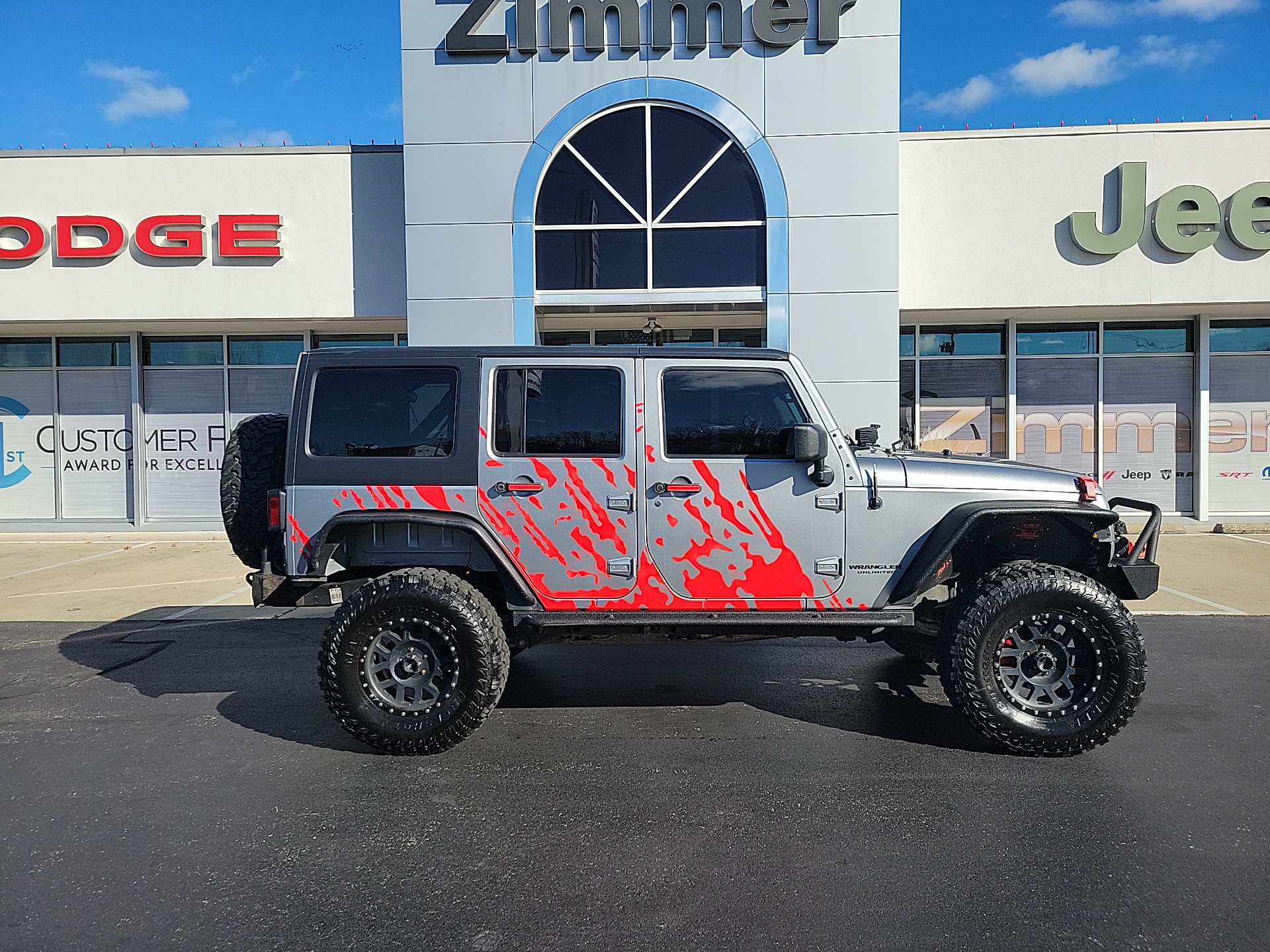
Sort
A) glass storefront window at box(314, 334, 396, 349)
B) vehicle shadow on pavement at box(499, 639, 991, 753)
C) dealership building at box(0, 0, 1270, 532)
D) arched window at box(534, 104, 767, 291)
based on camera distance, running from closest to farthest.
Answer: vehicle shadow on pavement at box(499, 639, 991, 753), dealership building at box(0, 0, 1270, 532), arched window at box(534, 104, 767, 291), glass storefront window at box(314, 334, 396, 349)

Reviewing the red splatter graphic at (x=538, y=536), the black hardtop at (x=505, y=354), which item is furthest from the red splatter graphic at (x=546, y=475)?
the black hardtop at (x=505, y=354)

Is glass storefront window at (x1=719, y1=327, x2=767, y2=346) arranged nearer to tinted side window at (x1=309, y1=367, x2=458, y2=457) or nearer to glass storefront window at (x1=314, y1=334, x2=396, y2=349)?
glass storefront window at (x1=314, y1=334, x2=396, y2=349)

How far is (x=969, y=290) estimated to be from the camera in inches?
520

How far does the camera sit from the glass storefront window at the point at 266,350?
49.8 ft

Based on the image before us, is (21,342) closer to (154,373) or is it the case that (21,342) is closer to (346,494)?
(154,373)

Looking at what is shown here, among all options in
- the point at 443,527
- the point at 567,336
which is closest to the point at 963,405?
the point at 567,336

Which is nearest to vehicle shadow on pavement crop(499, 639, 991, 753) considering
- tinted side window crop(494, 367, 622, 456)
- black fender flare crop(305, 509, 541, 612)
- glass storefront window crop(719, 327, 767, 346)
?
black fender flare crop(305, 509, 541, 612)

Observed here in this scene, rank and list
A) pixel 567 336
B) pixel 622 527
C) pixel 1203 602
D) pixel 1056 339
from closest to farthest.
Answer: pixel 622 527 → pixel 1203 602 → pixel 567 336 → pixel 1056 339

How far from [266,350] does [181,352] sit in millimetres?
1693

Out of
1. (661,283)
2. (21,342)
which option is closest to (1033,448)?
(661,283)

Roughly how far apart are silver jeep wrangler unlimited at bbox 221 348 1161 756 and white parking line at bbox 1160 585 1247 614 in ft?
14.3

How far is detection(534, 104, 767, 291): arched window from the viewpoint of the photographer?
1203 centimetres

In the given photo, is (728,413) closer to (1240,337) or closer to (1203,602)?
(1203,602)

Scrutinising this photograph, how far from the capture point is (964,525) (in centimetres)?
434
